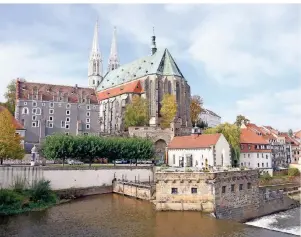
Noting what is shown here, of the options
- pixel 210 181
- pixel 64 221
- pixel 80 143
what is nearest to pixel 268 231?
pixel 210 181

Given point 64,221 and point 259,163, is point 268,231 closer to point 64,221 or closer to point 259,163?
point 64,221

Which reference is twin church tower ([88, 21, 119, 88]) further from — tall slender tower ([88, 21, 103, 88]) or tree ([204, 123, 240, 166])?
tree ([204, 123, 240, 166])

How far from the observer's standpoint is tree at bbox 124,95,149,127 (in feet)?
261

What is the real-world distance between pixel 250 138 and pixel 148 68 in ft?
122

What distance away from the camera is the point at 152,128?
7050 cm

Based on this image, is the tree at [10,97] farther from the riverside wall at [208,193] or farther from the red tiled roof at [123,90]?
the riverside wall at [208,193]

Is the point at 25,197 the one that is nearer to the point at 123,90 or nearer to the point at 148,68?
the point at 123,90

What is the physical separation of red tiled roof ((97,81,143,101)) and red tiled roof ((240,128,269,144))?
3202 cm

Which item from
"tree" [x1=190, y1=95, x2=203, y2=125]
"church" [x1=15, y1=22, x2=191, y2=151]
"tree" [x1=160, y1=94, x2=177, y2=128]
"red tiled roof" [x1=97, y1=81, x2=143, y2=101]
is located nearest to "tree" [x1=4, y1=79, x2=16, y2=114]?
"church" [x1=15, y1=22, x2=191, y2=151]

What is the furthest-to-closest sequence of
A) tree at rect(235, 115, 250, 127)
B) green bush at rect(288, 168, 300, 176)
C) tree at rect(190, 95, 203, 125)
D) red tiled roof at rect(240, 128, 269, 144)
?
tree at rect(190, 95, 203, 125), tree at rect(235, 115, 250, 127), red tiled roof at rect(240, 128, 269, 144), green bush at rect(288, 168, 300, 176)

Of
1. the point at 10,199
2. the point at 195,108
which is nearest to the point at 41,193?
the point at 10,199

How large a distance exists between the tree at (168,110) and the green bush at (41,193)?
4350 cm

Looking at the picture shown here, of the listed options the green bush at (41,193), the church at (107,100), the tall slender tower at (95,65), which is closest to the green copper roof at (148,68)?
the church at (107,100)

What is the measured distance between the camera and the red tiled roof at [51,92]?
73.0 metres
